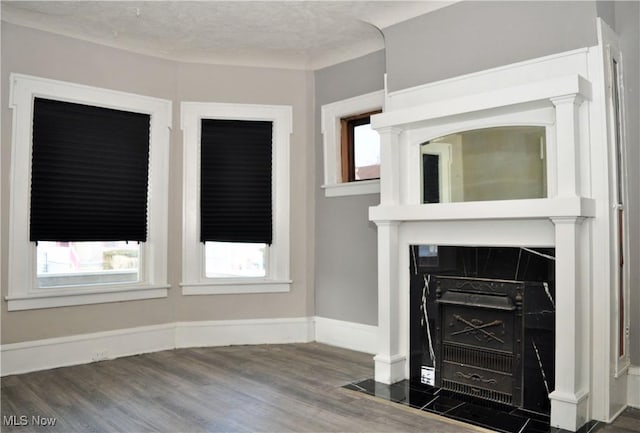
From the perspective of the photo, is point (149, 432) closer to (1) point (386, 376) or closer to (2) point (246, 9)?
(1) point (386, 376)

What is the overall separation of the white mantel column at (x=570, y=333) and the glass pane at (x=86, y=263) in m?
3.61

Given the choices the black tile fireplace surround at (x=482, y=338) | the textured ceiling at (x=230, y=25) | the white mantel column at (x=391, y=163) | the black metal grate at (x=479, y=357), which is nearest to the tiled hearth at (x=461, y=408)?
the black tile fireplace surround at (x=482, y=338)

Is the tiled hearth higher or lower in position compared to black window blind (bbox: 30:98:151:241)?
lower

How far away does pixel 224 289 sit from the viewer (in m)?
5.16

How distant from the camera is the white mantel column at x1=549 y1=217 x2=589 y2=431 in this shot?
3000 millimetres

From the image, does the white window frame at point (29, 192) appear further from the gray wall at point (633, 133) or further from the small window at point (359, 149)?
the gray wall at point (633, 133)

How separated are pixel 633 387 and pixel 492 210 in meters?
1.49

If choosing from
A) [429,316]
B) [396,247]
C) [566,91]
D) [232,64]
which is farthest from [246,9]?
[429,316]

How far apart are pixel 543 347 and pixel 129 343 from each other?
345 cm

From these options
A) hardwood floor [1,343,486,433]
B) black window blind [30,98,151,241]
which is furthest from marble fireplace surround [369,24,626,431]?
black window blind [30,98,151,241]

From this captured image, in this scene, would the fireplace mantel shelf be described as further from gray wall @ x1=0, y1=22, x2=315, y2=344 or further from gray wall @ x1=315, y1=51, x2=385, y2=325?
gray wall @ x1=0, y1=22, x2=315, y2=344

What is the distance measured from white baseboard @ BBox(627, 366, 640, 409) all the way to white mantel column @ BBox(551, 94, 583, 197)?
4.37 ft

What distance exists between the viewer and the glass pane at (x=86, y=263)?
173 inches

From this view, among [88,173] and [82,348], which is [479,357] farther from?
[88,173]
